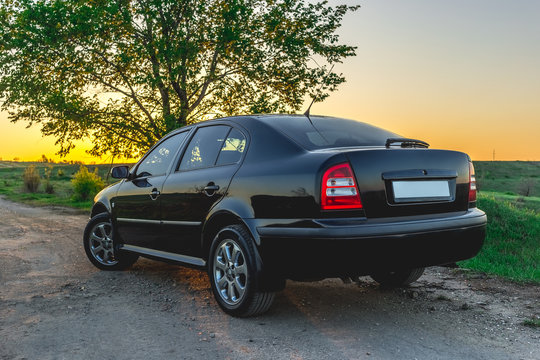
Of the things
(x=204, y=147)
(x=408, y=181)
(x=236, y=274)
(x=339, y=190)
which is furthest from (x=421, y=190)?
(x=204, y=147)

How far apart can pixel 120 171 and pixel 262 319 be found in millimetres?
2684

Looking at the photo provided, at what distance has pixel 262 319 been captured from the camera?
166 inches

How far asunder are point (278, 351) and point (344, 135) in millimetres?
1922

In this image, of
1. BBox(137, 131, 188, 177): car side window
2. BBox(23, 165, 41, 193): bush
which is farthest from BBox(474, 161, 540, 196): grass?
BBox(137, 131, 188, 177): car side window

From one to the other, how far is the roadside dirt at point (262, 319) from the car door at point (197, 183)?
2.01ft

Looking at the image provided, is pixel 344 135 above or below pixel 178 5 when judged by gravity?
below

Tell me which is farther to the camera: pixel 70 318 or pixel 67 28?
pixel 67 28

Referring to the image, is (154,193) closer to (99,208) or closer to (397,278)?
(99,208)

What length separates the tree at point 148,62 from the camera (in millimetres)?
15195

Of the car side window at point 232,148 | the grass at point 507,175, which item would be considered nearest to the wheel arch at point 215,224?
the car side window at point 232,148

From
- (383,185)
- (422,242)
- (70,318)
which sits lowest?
(70,318)

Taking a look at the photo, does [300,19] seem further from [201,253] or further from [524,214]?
[201,253]

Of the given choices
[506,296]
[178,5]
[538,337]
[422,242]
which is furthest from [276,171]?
[178,5]

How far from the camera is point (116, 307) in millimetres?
4668
